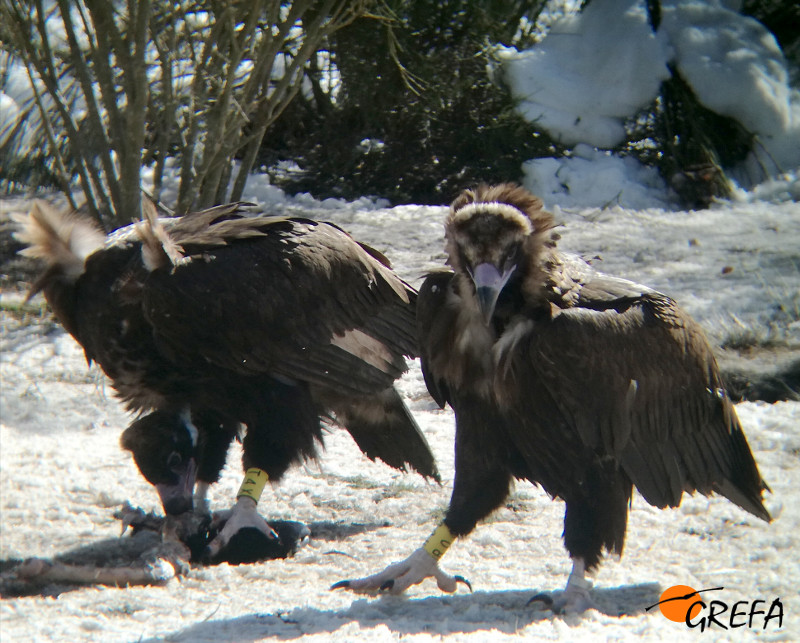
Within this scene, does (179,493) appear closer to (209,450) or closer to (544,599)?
(209,450)

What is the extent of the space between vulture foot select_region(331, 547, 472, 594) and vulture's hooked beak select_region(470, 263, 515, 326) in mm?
868

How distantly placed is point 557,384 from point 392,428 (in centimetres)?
136

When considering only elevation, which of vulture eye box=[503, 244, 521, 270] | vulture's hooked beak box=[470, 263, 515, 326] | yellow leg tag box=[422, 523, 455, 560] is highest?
vulture eye box=[503, 244, 521, 270]

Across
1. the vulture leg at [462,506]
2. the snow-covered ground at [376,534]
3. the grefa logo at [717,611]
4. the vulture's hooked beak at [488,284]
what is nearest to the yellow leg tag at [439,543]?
the vulture leg at [462,506]

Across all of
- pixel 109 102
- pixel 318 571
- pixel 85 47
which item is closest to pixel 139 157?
pixel 109 102

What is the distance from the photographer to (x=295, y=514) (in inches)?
158

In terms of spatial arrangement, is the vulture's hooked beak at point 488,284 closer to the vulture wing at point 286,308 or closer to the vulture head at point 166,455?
the vulture wing at point 286,308

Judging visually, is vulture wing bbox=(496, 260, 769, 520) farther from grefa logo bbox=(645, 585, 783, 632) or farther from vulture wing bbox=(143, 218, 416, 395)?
vulture wing bbox=(143, 218, 416, 395)

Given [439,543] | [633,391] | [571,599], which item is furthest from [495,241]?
[571,599]

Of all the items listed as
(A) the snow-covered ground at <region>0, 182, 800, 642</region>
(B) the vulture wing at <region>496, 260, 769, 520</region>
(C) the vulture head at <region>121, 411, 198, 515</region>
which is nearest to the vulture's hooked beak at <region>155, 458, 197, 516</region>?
(C) the vulture head at <region>121, 411, 198, 515</region>

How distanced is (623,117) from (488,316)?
6.81 meters

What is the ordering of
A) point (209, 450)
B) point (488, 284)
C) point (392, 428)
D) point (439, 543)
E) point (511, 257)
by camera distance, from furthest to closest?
point (392, 428), point (209, 450), point (439, 543), point (511, 257), point (488, 284)

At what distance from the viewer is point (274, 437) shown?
3.63 meters

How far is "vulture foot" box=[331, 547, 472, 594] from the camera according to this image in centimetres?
301
